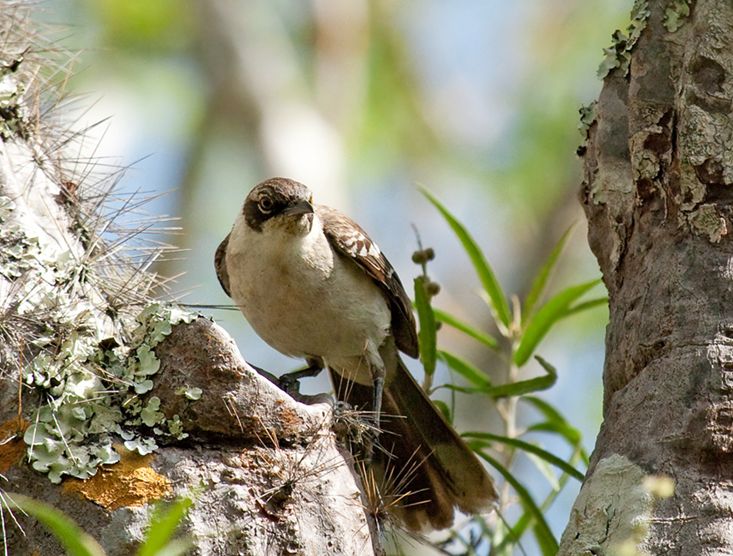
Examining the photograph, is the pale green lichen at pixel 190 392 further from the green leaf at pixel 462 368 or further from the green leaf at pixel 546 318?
the green leaf at pixel 546 318

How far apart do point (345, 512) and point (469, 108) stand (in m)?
9.62

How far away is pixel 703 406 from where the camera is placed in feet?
10.1

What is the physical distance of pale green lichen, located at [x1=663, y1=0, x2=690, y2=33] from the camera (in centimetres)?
→ 367

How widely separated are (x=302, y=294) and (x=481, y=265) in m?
0.83

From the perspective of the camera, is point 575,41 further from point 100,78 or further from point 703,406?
point 703,406

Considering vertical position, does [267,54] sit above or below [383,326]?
above

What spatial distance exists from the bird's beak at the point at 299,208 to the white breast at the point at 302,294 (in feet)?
0.34

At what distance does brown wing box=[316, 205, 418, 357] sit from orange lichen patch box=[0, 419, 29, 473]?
93.5 inches

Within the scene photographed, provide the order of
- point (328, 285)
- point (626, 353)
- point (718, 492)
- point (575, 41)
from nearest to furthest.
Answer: point (718, 492) < point (626, 353) < point (328, 285) < point (575, 41)

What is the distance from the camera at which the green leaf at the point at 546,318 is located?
4.92m

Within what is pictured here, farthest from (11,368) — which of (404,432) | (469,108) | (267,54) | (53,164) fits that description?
(469,108)

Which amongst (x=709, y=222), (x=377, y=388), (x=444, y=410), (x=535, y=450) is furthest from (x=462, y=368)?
(x=709, y=222)

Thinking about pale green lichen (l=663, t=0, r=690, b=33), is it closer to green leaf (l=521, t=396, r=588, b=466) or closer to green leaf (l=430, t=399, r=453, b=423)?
green leaf (l=521, t=396, r=588, b=466)

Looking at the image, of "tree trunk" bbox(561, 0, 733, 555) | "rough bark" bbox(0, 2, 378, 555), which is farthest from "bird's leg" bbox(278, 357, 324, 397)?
"tree trunk" bbox(561, 0, 733, 555)
